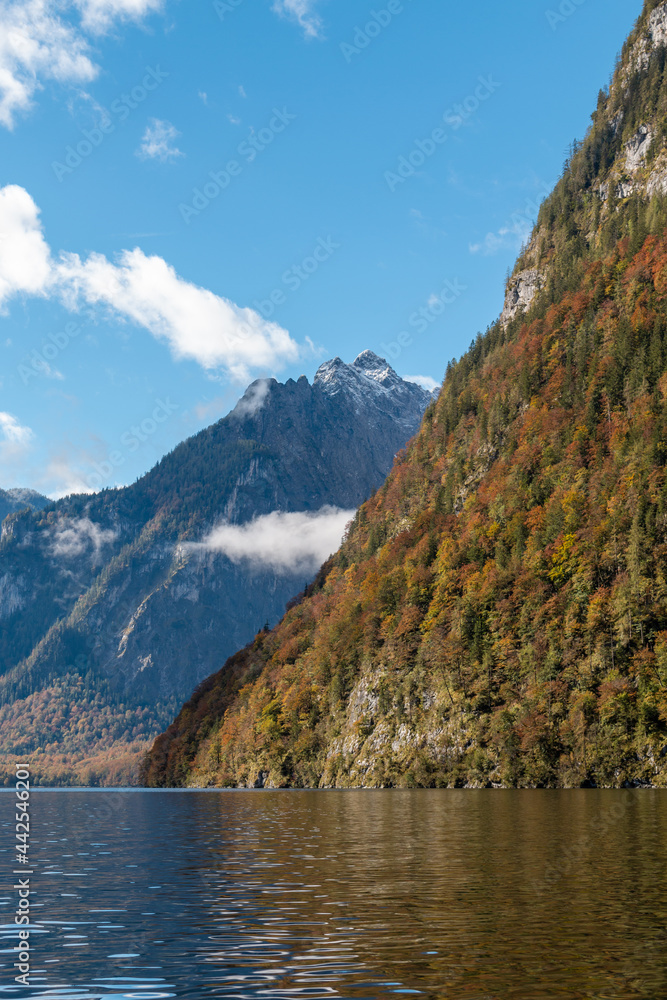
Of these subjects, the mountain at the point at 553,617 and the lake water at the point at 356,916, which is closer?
the lake water at the point at 356,916

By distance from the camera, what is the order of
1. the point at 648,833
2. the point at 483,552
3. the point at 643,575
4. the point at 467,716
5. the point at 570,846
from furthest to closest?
1. the point at 483,552
2. the point at 467,716
3. the point at 643,575
4. the point at 648,833
5. the point at 570,846

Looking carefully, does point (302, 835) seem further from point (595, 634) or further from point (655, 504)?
point (655, 504)

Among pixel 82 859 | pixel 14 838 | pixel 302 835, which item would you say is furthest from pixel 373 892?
pixel 14 838

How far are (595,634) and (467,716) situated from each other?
1113 inches

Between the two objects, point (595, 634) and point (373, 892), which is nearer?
point (373, 892)

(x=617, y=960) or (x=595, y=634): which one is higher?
(x=595, y=634)

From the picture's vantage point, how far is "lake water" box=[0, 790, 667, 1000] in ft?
66.9

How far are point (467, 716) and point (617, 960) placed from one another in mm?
136713

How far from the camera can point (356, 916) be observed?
93.9 feet

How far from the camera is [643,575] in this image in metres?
139

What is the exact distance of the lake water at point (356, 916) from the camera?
66.9 feet

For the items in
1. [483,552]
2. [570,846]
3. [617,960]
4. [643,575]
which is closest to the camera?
[617,960]

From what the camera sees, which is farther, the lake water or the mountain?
the mountain

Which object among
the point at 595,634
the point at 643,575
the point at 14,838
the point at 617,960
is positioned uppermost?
the point at 643,575
